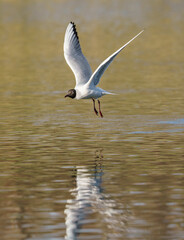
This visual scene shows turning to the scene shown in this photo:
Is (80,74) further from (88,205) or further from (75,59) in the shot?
(88,205)

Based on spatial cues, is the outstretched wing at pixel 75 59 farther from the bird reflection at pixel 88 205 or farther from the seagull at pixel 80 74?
the bird reflection at pixel 88 205

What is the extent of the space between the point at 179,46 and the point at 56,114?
79.0 feet

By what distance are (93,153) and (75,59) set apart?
5.17 meters

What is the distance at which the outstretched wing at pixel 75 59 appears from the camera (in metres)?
21.3

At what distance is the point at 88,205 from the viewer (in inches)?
495

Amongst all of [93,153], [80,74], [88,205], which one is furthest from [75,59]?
[88,205]

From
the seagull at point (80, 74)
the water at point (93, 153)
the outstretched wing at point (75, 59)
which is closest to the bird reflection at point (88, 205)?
the water at point (93, 153)

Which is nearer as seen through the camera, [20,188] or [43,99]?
[20,188]

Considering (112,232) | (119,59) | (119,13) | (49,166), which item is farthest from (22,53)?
(119,13)

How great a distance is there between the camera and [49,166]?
15727 millimetres

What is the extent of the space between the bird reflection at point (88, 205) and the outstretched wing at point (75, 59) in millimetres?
6420

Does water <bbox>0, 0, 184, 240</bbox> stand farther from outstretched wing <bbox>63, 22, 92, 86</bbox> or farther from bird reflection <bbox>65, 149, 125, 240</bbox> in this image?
outstretched wing <bbox>63, 22, 92, 86</bbox>

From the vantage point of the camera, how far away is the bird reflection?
452 inches

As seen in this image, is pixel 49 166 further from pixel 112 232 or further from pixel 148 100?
pixel 148 100
